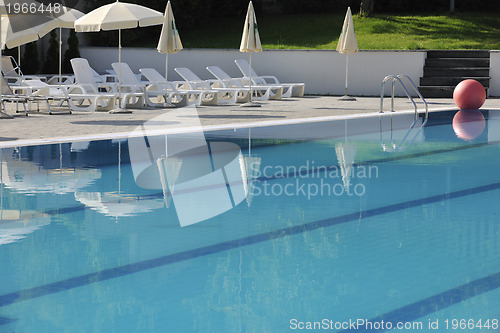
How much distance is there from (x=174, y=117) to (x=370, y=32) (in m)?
12.3

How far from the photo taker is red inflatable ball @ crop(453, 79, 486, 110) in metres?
18.3

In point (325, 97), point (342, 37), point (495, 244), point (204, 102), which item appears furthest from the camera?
point (325, 97)

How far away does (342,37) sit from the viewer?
20.5 metres

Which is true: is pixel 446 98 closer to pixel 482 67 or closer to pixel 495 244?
pixel 482 67

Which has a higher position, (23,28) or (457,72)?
(23,28)

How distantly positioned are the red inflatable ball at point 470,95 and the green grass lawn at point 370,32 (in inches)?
218

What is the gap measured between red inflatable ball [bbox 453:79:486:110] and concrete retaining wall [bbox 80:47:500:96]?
404cm

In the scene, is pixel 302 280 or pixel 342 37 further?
pixel 342 37

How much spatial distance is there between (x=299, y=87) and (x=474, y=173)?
515 inches

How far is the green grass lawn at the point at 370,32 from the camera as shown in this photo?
24656 mm

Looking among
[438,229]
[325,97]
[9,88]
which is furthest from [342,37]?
[438,229]

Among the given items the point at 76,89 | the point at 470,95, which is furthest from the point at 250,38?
the point at 470,95

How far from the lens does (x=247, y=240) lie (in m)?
6.15

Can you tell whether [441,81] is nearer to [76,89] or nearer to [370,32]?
[370,32]
